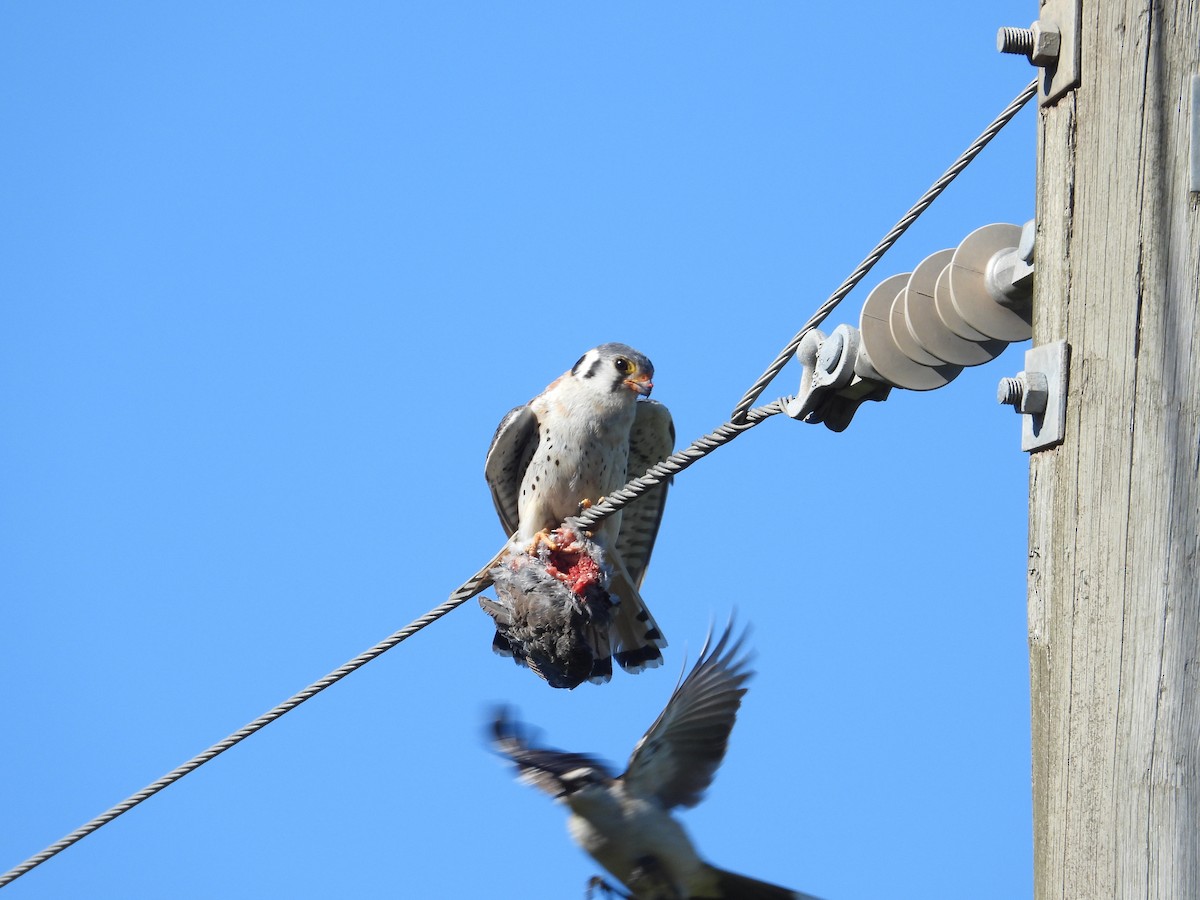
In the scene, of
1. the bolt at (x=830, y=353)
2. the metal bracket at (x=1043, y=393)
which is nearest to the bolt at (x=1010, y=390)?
the metal bracket at (x=1043, y=393)

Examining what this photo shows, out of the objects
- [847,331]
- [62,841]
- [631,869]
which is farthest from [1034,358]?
[62,841]

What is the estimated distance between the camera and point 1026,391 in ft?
6.50

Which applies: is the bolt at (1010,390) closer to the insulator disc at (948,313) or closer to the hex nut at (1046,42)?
the hex nut at (1046,42)

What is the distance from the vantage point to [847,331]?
2.86 metres

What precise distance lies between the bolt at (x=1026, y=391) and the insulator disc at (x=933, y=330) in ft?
2.37

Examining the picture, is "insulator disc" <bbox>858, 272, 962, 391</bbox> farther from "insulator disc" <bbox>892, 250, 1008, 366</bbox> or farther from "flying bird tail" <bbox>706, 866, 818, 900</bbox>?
"flying bird tail" <bbox>706, 866, 818, 900</bbox>

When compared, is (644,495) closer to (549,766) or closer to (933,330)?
(549,766)

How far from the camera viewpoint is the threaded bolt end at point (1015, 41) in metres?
2.09

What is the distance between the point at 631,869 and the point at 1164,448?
9.77 ft

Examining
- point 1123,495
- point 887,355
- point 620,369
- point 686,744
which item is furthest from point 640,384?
point 1123,495

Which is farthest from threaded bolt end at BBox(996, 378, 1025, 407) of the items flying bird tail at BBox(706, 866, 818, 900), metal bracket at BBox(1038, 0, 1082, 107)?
flying bird tail at BBox(706, 866, 818, 900)

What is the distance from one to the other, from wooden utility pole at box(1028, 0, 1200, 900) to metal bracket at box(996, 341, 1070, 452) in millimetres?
15

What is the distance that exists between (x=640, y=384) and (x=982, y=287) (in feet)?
10.1

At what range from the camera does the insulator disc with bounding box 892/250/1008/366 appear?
272 cm
